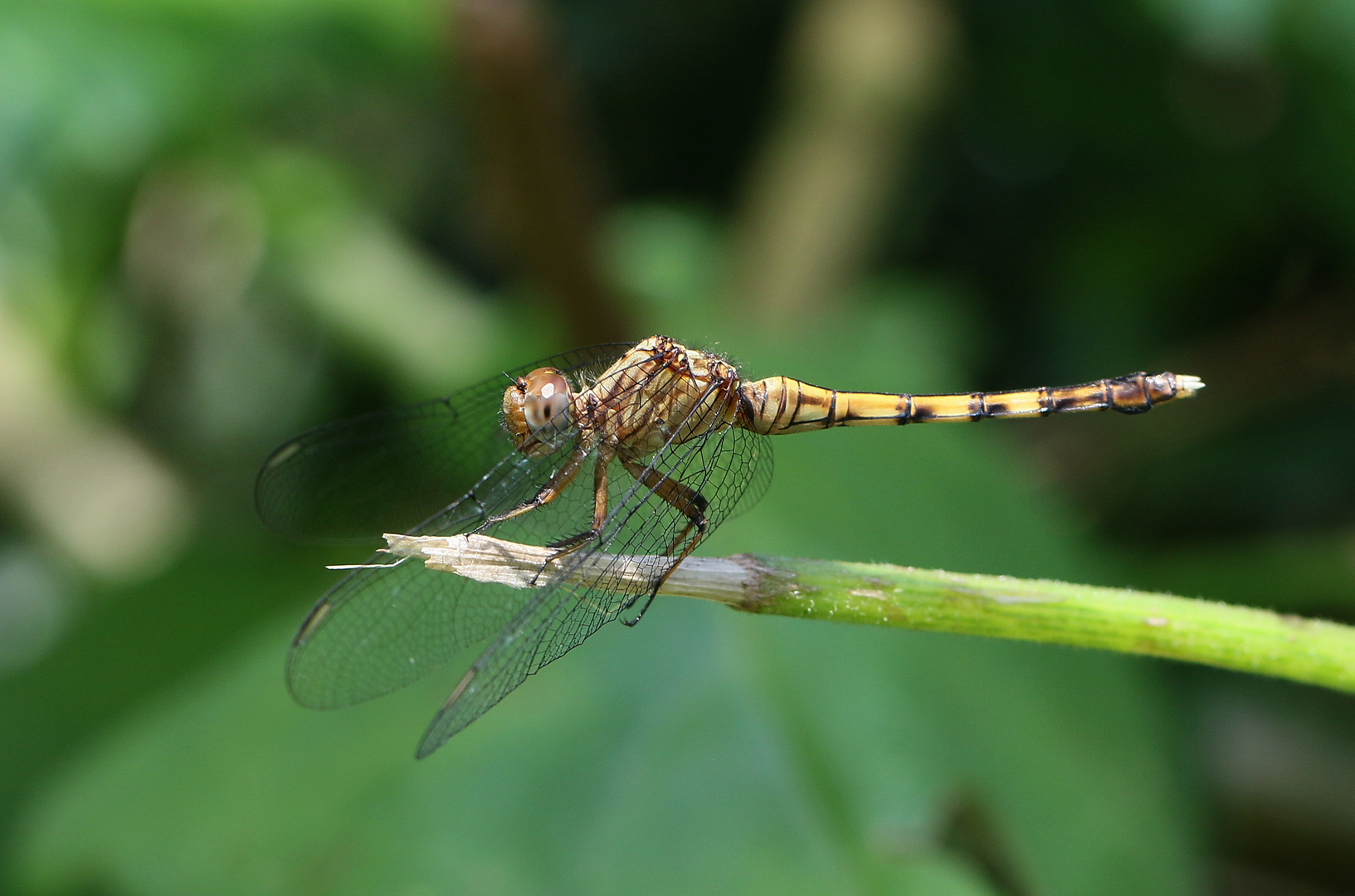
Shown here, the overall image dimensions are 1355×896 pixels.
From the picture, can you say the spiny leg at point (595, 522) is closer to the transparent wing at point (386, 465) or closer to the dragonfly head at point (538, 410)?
the dragonfly head at point (538, 410)

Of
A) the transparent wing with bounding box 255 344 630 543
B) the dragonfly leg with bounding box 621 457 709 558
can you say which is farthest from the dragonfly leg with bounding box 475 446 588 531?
the transparent wing with bounding box 255 344 630 543

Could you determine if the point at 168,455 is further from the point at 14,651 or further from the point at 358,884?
the point at 358,884

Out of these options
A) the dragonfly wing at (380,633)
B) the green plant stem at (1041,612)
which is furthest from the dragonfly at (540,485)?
A: the green plant stem at (1041,612)

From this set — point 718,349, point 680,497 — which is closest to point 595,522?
point 680,497

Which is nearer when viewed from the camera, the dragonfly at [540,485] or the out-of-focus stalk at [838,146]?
the dragonfly at [540,485]

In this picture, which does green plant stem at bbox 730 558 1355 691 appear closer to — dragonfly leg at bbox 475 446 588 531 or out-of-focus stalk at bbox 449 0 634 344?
dragonfly leg at bbox 475 446 588 531

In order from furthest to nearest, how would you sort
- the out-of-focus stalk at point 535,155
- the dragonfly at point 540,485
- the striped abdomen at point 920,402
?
the out-of-focus stalk at point 535,155 → the striped abdomen at point 920,402 → the dragonfly at point 540,485

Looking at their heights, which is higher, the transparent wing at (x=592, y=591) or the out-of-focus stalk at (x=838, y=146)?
the out-of-focus stalk at (x=838, y=146)
